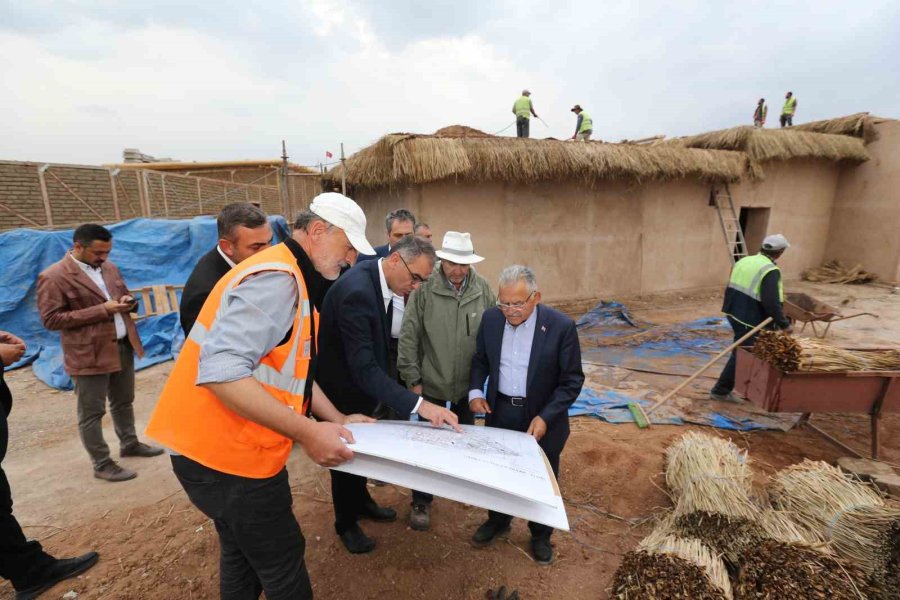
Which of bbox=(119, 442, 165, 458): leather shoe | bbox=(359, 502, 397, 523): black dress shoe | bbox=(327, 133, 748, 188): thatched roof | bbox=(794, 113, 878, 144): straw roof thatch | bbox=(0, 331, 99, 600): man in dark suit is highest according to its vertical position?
bbox=(794, 113, 878, 144): straw roof thatch

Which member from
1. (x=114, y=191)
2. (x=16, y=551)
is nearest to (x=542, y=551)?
(x=16, y=551)

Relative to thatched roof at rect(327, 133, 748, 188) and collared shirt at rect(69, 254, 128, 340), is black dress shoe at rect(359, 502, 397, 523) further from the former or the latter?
thatched roof at rect(327, 133, 748, 188)

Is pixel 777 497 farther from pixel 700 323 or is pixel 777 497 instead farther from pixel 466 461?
pixel 700 323

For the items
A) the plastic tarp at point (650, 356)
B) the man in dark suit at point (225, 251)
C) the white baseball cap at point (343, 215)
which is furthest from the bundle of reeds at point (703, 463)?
the man in dark suit at point (225, 251)

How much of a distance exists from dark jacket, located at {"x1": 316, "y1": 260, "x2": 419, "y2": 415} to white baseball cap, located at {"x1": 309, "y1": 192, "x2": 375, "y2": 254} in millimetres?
661

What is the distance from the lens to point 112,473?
3.44 metres

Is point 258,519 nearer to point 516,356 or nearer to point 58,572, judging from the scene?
point 516,356

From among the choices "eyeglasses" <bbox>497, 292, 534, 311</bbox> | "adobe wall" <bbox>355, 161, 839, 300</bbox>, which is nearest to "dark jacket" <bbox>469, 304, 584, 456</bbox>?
"eyeglasses" <bbox>497, 292, 534, 311</bbox>

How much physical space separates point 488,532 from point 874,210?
49.4ft

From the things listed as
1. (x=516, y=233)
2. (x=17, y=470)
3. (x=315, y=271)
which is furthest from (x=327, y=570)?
(x=516, y=233)

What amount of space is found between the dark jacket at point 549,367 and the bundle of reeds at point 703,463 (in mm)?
1078

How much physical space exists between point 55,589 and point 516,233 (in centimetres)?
818

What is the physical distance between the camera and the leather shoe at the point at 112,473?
3.42 metres

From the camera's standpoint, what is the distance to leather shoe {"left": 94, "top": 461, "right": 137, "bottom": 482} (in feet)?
11.2
